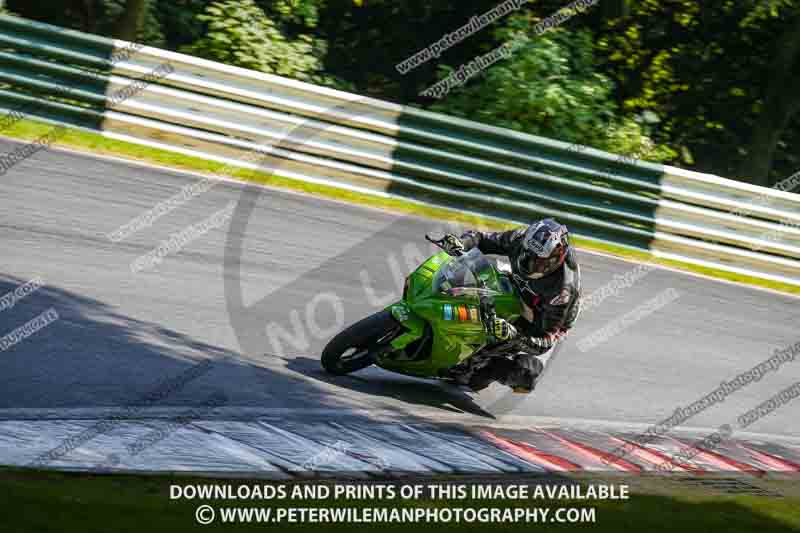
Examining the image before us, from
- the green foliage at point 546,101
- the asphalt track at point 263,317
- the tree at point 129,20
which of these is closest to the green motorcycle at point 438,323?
the asphalt track at point 263,317

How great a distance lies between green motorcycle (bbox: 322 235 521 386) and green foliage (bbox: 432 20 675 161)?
8.12 metres

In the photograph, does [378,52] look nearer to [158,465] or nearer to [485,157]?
[485,157]

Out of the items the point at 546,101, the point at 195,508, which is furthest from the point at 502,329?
the point at 546,101

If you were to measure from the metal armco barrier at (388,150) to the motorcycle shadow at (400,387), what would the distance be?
16.7 ft

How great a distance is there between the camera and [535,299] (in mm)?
8172

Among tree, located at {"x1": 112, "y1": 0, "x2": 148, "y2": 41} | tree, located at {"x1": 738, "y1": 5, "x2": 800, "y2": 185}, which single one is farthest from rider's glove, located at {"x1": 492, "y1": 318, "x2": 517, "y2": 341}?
tree, located at {"x1": 738, "y1": 5, "x2": 800, "y2": 185}

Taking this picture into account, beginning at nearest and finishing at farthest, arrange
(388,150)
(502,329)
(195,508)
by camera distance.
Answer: (195,508)
(502,329)
(388,150)

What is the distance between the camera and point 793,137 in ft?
67.7

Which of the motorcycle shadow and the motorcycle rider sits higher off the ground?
the motorcycle rider

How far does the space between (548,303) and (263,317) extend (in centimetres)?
247

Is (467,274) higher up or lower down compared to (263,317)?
higher up

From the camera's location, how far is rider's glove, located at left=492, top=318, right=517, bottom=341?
787 centimetres

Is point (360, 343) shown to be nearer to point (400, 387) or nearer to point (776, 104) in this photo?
point (400, 387)

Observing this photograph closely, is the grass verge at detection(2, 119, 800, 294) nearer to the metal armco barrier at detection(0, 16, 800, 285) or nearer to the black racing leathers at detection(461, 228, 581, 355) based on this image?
the metal armco barrier at detection(0, 16, 800, 285)
